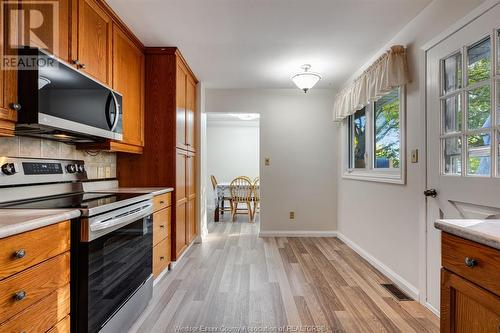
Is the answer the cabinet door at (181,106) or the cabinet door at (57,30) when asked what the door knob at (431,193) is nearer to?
the cabinet door at (181,106)

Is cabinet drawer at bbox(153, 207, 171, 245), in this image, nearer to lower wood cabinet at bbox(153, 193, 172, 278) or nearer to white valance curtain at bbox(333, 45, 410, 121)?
lower wood cabinet at bbox(153, 193, 172, 278)

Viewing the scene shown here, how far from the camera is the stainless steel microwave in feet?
4.36

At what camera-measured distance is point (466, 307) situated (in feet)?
3.13

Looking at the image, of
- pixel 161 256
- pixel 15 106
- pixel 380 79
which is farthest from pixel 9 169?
pixel 380 79

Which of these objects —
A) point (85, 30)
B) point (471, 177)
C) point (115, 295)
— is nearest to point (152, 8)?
point (85, 30)

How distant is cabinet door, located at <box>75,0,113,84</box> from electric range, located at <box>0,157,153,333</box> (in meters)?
0.71

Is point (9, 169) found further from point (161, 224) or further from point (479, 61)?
point (479, 61)

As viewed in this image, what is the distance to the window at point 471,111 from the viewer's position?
58.2 inches

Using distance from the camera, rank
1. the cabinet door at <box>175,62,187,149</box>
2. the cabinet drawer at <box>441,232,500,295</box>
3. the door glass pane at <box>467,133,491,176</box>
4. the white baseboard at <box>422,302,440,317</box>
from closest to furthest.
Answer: the cabinet drawer at <box>441,232,500,295</box>, the door glass pane at <box>467,133,491,176</box>, the white baseboard at <box>422,302,440,317</box>, the cabinet door at <box>175,62,187,149</box>

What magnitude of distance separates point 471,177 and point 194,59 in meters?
2.79

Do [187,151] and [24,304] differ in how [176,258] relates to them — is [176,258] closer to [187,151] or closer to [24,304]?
[187,151]

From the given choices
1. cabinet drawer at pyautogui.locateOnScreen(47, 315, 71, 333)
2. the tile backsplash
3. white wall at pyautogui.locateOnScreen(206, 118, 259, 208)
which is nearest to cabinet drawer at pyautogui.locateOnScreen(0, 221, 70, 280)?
cabinet drawer at pyautogui.locateOnScreen(47, 315, 71, 333)

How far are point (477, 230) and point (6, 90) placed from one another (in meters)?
2.03

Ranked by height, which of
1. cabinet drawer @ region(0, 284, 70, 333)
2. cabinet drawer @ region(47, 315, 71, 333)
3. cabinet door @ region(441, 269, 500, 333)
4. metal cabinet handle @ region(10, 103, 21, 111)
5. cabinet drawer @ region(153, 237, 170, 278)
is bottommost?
cabinet drawer @ region(153, 237, 170, 278)
